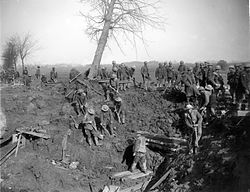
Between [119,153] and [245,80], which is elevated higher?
[245,80]

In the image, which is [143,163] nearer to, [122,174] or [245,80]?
[122,174]

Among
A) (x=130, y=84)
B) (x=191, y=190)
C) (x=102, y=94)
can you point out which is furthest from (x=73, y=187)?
(x=130, y=84)

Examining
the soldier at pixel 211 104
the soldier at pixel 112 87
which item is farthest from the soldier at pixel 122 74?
the soldier at pixel 211 104

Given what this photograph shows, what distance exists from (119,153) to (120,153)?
4 centimetres

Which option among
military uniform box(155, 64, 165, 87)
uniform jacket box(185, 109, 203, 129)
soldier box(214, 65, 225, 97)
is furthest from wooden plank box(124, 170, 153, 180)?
military uniform box(155, 64, 165, 87)

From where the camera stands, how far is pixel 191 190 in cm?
759

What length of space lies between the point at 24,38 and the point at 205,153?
32.7m

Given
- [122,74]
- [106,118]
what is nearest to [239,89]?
[106,118]

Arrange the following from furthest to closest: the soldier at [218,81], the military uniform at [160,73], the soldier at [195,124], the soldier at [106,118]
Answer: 1. the military uniform at [160,73]
2. the soldier at [218,81]
3. the soldier at [106,118]
4. the soldier at [195,124]

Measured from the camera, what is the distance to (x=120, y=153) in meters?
11.0

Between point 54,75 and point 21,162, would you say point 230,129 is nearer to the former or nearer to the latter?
point 21,162

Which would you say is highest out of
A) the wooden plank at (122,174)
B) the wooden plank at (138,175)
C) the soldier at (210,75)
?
the soldier at (210,75)

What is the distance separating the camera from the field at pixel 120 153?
789 centimetres

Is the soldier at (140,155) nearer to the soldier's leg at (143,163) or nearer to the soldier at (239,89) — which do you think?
the soldier's leg at (143,163)
